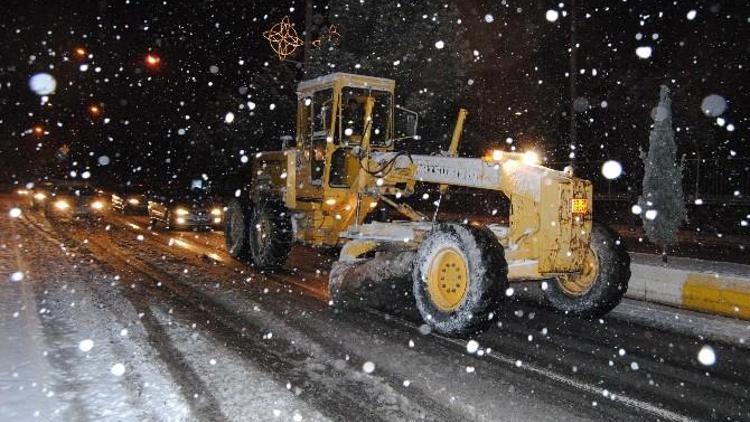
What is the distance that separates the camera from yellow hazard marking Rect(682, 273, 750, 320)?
25.8 ft

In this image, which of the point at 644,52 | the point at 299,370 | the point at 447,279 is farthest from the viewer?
the point at 644,52

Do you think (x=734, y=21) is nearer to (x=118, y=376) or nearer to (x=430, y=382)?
(x=430, y=382)

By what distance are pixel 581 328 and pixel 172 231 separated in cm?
1342

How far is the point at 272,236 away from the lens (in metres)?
10.8

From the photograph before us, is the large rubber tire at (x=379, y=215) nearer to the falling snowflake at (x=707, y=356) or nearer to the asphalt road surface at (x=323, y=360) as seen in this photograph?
the asphalt road surface at (x=323, y=360)

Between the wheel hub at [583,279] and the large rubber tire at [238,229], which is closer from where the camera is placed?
the wheel hub at [583,279]

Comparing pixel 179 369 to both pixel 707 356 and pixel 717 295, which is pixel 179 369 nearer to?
pixel 707 356

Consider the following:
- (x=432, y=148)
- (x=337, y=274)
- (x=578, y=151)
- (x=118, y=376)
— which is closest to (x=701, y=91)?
(x=578, y=151)

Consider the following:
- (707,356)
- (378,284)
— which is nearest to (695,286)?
(707,356)

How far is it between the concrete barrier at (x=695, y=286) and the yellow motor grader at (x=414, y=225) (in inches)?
65.2

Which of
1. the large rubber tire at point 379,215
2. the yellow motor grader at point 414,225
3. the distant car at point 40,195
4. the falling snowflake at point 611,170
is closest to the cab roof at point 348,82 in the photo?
the yellow motor grader at point 414,225

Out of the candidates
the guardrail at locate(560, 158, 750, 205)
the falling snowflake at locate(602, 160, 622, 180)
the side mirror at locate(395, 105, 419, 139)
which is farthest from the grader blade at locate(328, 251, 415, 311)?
the falling snowflake at locate(602, 160, 622, 180)

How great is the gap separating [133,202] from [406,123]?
1772cm

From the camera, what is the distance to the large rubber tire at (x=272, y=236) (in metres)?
10.8
